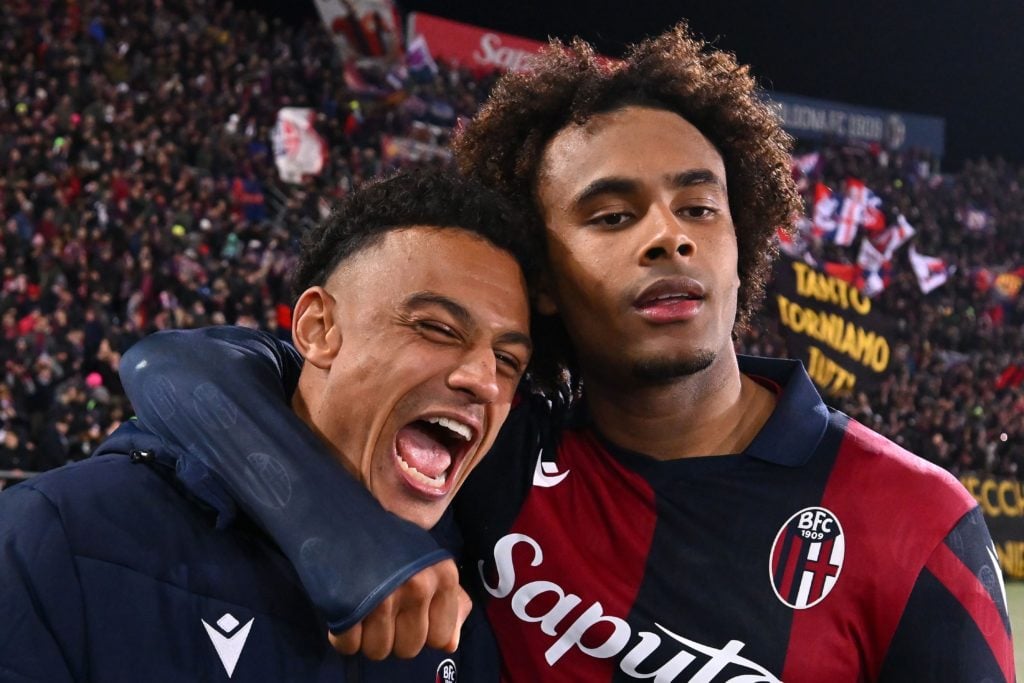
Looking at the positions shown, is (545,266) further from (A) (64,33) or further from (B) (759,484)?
(A) (64,33)

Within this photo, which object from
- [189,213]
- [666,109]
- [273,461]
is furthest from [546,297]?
[189,213]

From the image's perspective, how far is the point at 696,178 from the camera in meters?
2.48

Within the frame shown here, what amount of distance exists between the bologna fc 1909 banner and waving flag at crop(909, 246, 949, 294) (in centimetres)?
911

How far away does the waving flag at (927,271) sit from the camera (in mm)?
20469

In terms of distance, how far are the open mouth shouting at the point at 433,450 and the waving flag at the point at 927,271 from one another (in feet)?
65.8

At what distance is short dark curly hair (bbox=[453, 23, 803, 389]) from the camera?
276 cm

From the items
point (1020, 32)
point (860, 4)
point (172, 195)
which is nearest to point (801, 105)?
point (860, 4)

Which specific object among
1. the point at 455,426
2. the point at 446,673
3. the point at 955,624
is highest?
the point at 455,426

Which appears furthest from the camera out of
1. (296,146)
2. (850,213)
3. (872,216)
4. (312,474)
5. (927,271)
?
(872,216)

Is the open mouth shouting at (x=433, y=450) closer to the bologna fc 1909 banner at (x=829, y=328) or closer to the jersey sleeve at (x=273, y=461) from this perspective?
the jersey sleeve at (x=273, y=461)

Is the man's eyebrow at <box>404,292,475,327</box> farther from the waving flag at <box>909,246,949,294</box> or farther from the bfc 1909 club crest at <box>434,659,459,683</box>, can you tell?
the waving flag at <box>909,246,949,294</box>

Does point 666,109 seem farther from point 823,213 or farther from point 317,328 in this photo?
point 823,213

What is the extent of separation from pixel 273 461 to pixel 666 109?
1463mm

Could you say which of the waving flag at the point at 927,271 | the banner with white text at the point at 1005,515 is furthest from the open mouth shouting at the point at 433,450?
the waving flag at the point at 927,271
